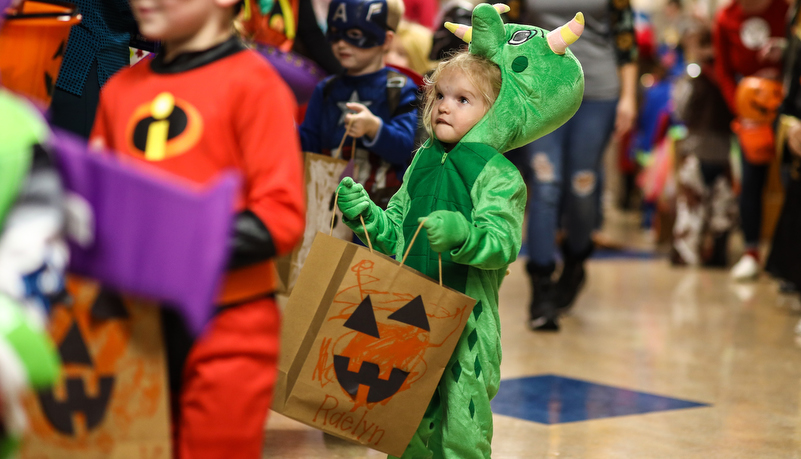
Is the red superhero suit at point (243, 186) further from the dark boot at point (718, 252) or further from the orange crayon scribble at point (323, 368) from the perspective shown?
the dark boot at point (718, 252)

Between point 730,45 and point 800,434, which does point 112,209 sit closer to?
point 800,434

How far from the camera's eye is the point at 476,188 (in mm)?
2170

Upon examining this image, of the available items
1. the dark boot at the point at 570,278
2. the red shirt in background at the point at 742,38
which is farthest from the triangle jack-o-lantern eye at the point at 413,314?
the red shirt in background at the point at 742,38

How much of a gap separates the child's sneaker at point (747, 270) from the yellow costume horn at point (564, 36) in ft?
15.5

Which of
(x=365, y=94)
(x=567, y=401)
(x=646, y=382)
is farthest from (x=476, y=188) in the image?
(x=646, y=382)

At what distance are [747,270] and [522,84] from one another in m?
4.82

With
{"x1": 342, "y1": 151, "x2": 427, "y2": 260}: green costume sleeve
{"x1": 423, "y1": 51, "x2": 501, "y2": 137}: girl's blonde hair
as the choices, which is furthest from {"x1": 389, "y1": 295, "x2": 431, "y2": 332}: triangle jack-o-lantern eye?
{"x1": 423, "y1": 51, "x2": 501, "y2": 137}: girl's blonde hair

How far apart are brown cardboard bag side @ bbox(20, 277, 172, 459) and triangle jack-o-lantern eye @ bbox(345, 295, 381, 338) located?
61 centimetres

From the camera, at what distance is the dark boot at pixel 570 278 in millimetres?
4602

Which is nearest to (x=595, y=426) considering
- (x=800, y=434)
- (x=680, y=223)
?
(x=800, y=434)

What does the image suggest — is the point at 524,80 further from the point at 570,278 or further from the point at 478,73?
the point at 570,278

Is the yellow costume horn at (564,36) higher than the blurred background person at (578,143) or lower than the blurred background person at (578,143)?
higher

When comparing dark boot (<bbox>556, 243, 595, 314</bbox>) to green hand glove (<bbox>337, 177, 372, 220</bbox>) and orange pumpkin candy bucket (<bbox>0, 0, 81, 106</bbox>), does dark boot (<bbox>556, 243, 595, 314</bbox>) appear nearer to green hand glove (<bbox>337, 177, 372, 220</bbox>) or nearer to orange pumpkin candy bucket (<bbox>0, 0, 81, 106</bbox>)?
green hand glove (<bbox>337, 177, 372, 220</bbox>)

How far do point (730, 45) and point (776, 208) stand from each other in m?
2.69
